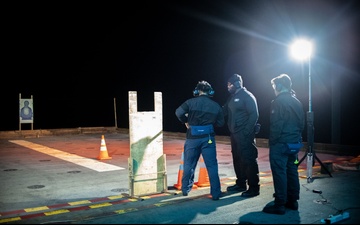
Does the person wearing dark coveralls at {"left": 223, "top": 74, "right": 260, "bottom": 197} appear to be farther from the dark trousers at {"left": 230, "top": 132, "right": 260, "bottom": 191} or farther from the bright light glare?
the bright light glare

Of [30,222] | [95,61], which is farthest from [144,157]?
[95,61]

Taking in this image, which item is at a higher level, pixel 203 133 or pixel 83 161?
pixel 203 133

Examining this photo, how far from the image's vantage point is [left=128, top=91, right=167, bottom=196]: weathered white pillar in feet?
22.2

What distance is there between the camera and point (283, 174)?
5.68 m

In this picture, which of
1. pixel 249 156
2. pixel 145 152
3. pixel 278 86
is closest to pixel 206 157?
pixel 249 156

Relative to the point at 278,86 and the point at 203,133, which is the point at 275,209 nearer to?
the point at 203,133

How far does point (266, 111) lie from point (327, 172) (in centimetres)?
2107

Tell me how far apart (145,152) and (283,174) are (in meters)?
2.61

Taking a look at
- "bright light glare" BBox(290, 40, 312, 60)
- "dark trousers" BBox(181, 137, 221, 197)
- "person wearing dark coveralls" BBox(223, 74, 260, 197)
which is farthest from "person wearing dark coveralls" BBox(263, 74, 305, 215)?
"bright light glare" BBox(290, 40, 312, 60)

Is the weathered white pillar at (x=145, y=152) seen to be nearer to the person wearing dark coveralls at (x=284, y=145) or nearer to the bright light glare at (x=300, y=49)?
the person wearing dark coveralls at (x=284, y=145)

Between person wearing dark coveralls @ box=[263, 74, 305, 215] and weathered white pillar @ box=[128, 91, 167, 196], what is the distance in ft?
7.44

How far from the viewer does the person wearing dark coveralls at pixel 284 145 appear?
223 inches

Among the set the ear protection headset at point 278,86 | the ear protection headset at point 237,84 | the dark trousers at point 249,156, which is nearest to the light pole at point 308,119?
the dark trousers at point 249,156

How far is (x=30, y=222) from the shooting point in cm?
530
